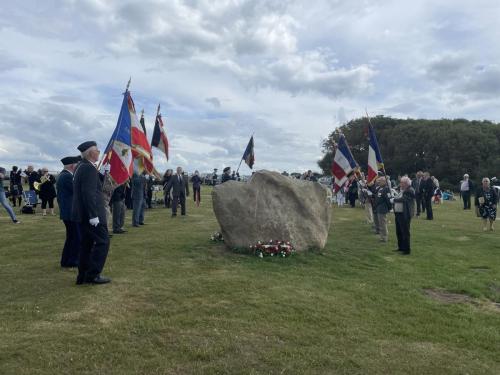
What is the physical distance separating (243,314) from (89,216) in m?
3.20

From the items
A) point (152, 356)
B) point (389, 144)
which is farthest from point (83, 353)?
point (389, 144)

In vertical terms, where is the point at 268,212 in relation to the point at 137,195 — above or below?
below

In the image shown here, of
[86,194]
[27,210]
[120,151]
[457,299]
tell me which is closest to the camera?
[86,194]

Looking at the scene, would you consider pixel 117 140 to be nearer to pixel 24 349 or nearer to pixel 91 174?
pixel 91 174

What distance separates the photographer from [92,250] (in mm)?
7875

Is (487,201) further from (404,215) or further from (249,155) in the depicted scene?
(249,155)

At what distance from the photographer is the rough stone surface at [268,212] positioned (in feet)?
37.6

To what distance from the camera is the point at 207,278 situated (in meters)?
8.70

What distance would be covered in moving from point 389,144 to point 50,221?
204 ft

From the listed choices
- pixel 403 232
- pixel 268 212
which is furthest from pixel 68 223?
pixel 403 232

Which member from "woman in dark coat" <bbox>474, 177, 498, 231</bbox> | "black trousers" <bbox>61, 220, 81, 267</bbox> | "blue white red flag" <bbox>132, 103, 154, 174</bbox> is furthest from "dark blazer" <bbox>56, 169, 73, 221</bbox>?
"woman in dark coat" <bbox>474, 177, 498, 231</bbox>

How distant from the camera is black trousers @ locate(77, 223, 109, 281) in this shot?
7.87 meters

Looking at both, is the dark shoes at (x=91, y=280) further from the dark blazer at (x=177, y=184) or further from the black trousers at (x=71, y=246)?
the dark blazer at (x=177, y=184)

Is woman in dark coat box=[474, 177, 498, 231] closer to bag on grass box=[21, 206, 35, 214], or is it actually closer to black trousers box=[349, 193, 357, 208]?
black trousers box=[349, 193, 357, 208]
